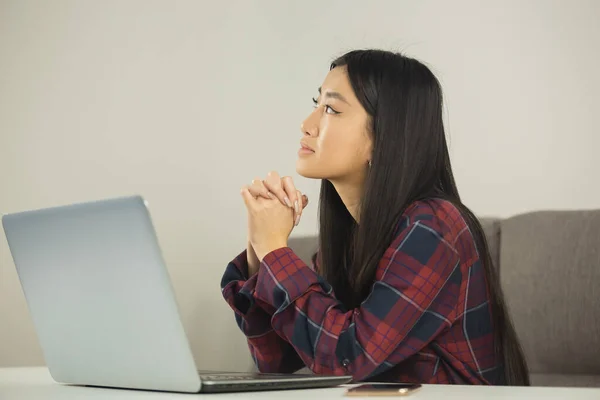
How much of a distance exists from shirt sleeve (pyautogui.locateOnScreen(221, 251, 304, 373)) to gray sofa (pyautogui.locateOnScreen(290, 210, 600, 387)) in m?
0.83

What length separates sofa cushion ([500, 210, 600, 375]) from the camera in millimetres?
2113

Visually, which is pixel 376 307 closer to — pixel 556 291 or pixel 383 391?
pixel 383 391

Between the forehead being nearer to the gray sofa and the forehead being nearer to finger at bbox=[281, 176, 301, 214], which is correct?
finger at bbox=[281, 176, 301, 214]

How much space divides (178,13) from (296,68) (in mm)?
496

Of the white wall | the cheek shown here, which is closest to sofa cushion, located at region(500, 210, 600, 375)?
the white wall

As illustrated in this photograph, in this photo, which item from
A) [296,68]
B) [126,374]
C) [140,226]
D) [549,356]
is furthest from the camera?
[296,68]

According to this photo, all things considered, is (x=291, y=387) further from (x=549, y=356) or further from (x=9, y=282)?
(x=9, y=282)

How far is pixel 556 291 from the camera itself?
2164 mm

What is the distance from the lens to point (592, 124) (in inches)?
97.5

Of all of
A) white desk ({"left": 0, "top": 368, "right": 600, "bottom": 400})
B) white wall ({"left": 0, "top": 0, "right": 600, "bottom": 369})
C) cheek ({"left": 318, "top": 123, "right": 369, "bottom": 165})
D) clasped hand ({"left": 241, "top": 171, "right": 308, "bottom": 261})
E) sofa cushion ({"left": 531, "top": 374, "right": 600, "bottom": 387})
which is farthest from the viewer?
white wall ({"left": 0, "top": 0, "right": 600, "bottom": 369})

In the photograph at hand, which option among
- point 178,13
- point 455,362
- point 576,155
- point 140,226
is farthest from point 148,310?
point 178,13

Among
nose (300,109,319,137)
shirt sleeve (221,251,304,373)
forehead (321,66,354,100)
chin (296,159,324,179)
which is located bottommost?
shirt sleeve (221,251,304,373)

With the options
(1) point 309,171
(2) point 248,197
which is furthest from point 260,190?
(1) point 309,171

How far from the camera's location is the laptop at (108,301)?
0.92 metres
